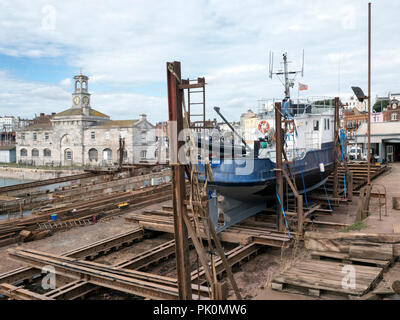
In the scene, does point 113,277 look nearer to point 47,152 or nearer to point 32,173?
point 32,173

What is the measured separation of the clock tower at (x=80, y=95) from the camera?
5559cm

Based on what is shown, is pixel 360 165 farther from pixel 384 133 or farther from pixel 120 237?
pixel 120 237

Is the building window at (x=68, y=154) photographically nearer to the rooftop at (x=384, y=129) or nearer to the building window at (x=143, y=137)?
A: the building window at (x=143, y=137)

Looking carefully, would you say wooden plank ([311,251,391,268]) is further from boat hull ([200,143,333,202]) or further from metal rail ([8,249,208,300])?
boat hull ([200,143,333,202])

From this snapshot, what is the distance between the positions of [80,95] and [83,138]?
820 centimetres

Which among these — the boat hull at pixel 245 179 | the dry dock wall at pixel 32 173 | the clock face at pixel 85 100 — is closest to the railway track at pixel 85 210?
the boat hull at pixel 245 179

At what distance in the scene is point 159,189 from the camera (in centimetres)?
1967

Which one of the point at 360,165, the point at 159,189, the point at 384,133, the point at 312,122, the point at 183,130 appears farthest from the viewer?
the point at 384,133

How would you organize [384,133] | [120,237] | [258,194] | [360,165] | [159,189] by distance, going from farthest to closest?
[384,133], [360,165], [159,189], [258,194], [120,237]

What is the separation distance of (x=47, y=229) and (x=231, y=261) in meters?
7.01

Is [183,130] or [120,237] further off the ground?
[183,130]

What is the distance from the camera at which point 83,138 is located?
52.3m

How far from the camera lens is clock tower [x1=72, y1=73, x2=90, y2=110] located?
182 feet
